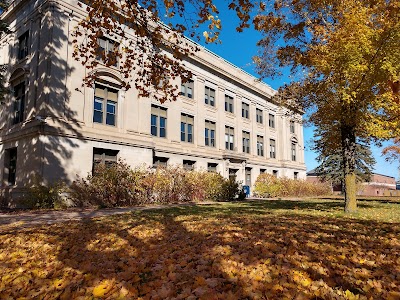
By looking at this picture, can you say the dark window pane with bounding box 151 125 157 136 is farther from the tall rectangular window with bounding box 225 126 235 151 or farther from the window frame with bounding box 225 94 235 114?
the window frame with bounding box 225 94 235 114

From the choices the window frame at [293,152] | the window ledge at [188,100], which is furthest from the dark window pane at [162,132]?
the window frame at [293,152]

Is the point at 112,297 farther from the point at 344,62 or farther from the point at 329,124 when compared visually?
the point at 329,124

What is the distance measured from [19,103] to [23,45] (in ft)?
13.0

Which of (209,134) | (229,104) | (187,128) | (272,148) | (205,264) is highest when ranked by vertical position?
(229,104)

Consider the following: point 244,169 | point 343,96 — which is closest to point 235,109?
point 244,169

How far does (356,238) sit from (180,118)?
811 inches

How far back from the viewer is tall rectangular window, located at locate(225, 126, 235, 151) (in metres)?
30.7

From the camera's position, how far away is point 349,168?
11.4 m

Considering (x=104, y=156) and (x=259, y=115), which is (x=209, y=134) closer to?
(x=259, y=115)

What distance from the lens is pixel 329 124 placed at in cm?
1176

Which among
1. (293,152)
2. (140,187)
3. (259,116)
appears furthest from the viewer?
(293,152)

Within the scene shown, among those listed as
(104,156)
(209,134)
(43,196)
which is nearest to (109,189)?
(43,196)

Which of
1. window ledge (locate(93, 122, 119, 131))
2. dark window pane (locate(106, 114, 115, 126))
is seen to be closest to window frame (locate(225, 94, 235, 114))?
dark window pane (locate(106, 114, 115, 126))

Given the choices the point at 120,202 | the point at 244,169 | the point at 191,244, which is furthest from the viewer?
the point at 244,169
